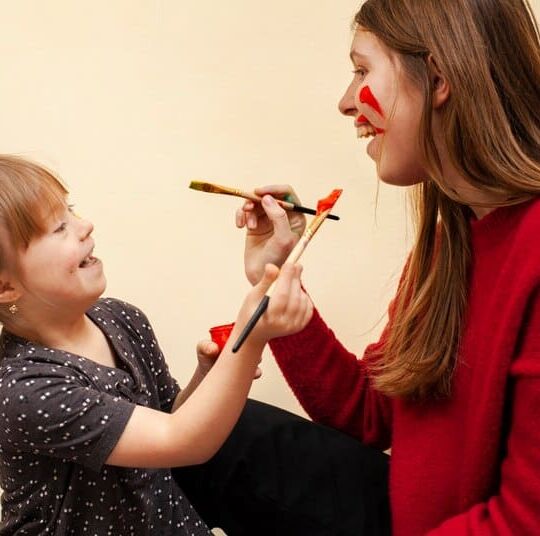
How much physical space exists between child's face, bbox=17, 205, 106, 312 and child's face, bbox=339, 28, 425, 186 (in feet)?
1.18

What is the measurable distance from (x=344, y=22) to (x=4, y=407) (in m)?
0.80

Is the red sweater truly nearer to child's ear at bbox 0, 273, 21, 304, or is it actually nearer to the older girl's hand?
the older girl's hand

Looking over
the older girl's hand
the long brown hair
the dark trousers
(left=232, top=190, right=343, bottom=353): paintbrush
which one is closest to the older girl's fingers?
the older girl's hand

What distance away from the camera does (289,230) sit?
880 mm

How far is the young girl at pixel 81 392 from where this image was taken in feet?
2.37

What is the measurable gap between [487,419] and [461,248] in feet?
0.69

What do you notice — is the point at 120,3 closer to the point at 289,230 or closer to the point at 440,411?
the point at 289,230

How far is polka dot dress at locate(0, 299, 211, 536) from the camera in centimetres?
73

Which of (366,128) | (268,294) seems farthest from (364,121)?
(268,294)

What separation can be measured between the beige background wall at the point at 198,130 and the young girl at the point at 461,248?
31cm

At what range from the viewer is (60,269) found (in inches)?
31.5

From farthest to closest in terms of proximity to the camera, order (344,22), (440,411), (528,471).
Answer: (344,22), (440,411), (528,471)

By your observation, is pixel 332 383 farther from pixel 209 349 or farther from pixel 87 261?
pixel 87 261

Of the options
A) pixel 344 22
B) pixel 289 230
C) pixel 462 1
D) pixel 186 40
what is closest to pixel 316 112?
pixel 344 22
